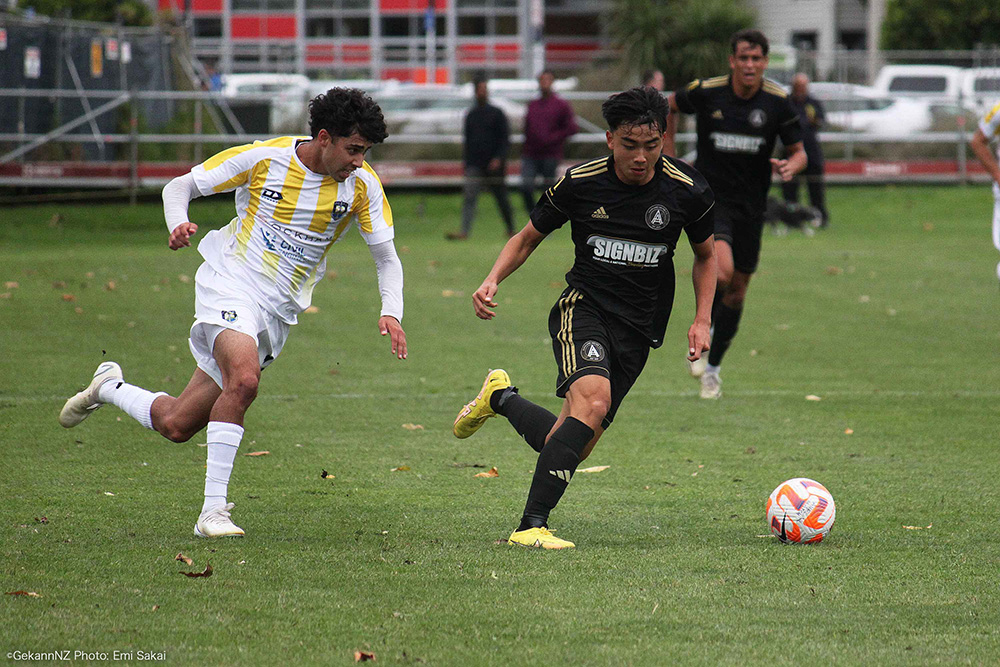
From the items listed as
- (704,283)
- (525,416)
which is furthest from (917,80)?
(525,416)

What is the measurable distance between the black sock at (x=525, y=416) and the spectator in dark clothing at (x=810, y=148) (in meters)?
14.6

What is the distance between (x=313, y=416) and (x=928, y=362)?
495cm

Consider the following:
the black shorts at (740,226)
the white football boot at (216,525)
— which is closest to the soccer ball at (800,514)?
the white football boot at (216,525)

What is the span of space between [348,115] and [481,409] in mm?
1558

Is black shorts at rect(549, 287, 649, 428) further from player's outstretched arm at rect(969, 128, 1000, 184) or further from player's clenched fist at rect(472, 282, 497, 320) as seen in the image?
player's outstretched arm at rect(969, 128, 1000, 184)

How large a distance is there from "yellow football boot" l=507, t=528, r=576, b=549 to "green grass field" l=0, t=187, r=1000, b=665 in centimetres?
9

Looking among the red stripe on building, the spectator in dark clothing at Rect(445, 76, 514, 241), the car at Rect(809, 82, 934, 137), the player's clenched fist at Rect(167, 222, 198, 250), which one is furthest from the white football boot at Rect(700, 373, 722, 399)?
the red stripe on building

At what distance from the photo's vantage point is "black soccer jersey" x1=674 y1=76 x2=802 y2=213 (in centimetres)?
870

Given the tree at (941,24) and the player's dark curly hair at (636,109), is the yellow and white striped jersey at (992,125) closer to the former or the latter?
the player's dark curly hair at (636,109)

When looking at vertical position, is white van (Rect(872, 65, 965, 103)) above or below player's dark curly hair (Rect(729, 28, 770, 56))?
above

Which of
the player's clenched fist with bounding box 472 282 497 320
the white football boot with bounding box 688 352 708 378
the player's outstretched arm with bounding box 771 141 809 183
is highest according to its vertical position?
the player's outstretched arm with bounding box 771 141 809 183

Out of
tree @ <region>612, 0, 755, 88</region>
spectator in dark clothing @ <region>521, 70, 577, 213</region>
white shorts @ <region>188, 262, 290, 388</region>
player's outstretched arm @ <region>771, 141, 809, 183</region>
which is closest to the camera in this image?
white shorts @ <region>188, 262, 290, 388</region>

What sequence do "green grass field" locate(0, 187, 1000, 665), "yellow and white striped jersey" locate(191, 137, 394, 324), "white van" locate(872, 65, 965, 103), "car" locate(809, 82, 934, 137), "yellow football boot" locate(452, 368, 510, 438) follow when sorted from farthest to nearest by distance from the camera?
"white van" locate(872, 65, 965, 103) < "car" locate(809, 82, 934, 137) < "yellow football boot" locate(452, 368, 510, 438) < "yellow and white striped jersey" locate(191, 137, 394, 324) < "green grass field" locate(0, 187, 1000, 665)

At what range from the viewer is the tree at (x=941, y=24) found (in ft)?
124
